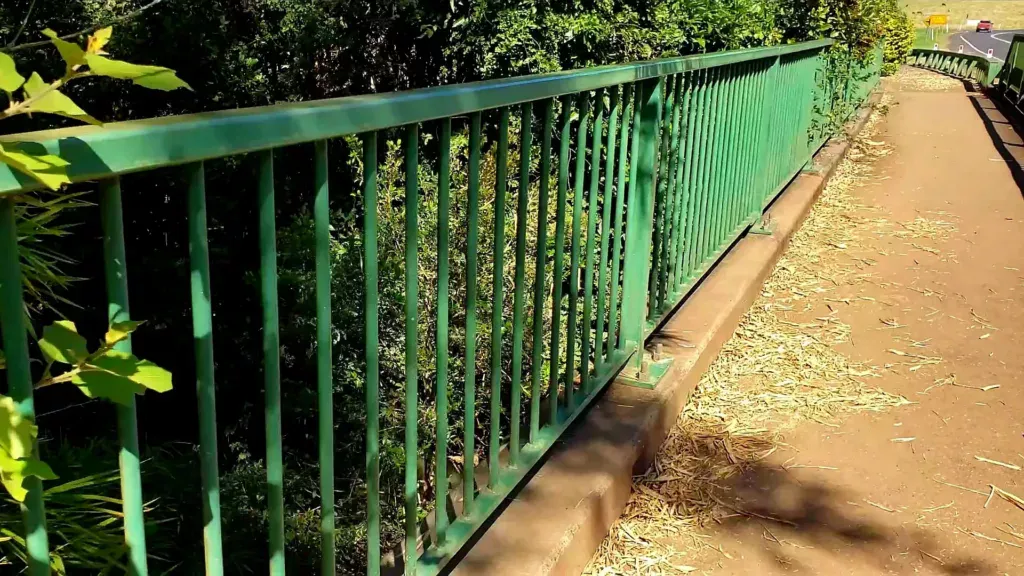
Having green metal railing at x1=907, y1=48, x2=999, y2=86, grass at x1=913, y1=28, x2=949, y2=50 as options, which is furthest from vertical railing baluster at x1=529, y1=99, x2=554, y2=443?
grass at x1=913, y1=28, x2=949, y2=50

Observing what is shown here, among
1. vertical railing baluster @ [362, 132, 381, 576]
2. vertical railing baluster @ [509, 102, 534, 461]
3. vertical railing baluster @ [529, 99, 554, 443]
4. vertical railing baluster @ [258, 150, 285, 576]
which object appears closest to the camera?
vertical railing baluster @ [258, 150, 285, 576]

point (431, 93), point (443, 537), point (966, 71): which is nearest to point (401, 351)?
point (443, 537)

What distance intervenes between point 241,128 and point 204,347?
1.11 feet

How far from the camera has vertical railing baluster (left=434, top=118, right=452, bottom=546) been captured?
2.12m

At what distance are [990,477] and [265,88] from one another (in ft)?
25.9

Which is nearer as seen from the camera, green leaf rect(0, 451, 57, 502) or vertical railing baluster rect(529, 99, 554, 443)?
green leaf rect(0, 451, 57, 502)

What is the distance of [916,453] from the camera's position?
3.72m

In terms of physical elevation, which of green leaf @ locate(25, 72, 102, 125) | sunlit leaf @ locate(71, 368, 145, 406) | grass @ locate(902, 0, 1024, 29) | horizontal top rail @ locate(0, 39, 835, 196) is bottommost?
sunlit leaf @ locate(71, 368, 145, 406)

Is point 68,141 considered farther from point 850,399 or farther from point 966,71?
point 966,71

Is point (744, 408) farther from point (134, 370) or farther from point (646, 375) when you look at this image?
point (134, 370)

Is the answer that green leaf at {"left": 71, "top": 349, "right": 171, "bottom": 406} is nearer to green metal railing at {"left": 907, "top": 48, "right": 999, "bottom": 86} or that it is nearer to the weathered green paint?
the weathered green paint

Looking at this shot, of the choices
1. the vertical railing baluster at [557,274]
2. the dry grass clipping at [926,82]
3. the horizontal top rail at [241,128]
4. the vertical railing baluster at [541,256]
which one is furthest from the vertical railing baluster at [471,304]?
the dry grass clipping at [926,82]

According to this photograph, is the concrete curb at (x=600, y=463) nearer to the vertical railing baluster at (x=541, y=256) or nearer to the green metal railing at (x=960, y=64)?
the vertical railing baluster at (x=541, y=256)

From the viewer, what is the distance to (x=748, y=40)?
7902mm
